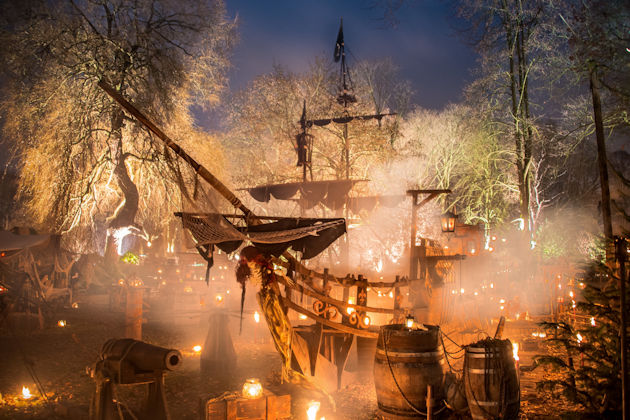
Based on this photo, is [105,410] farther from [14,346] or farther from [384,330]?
[14,346]

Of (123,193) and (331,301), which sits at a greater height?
(123,193)

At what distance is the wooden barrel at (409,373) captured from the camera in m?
6.46

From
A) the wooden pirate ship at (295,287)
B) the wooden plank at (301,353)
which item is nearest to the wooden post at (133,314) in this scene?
the wooden pirate ship at (295,287)

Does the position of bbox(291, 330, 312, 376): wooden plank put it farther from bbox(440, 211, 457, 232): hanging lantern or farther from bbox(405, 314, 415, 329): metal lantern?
bbox(440, 211, 457, 232): hanging lantern

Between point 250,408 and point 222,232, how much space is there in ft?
9.62

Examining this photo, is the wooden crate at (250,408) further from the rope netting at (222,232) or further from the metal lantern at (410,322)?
the rope netting at (222,232)

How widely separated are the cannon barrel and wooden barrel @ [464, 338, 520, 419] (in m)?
4.04

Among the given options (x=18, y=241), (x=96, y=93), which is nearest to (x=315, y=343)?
(x=18, y=241)

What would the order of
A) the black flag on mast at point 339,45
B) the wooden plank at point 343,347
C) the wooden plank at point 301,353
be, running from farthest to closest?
the black flag on mast at point 339,45 → the wooden plank at point 343,347 → the wooden plank at point 301,353

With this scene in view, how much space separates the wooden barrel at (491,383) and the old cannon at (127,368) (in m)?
4.04

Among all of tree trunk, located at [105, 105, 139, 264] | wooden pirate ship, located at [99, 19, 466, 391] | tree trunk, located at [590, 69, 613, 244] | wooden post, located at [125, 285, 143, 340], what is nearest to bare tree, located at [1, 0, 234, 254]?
tree trunk, located at [105, 105, 139, 264]

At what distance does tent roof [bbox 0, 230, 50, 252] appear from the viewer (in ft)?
49.4

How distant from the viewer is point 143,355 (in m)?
Result: 5.34

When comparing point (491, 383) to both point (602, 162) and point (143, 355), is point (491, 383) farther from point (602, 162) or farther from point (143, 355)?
point (602, 162)
